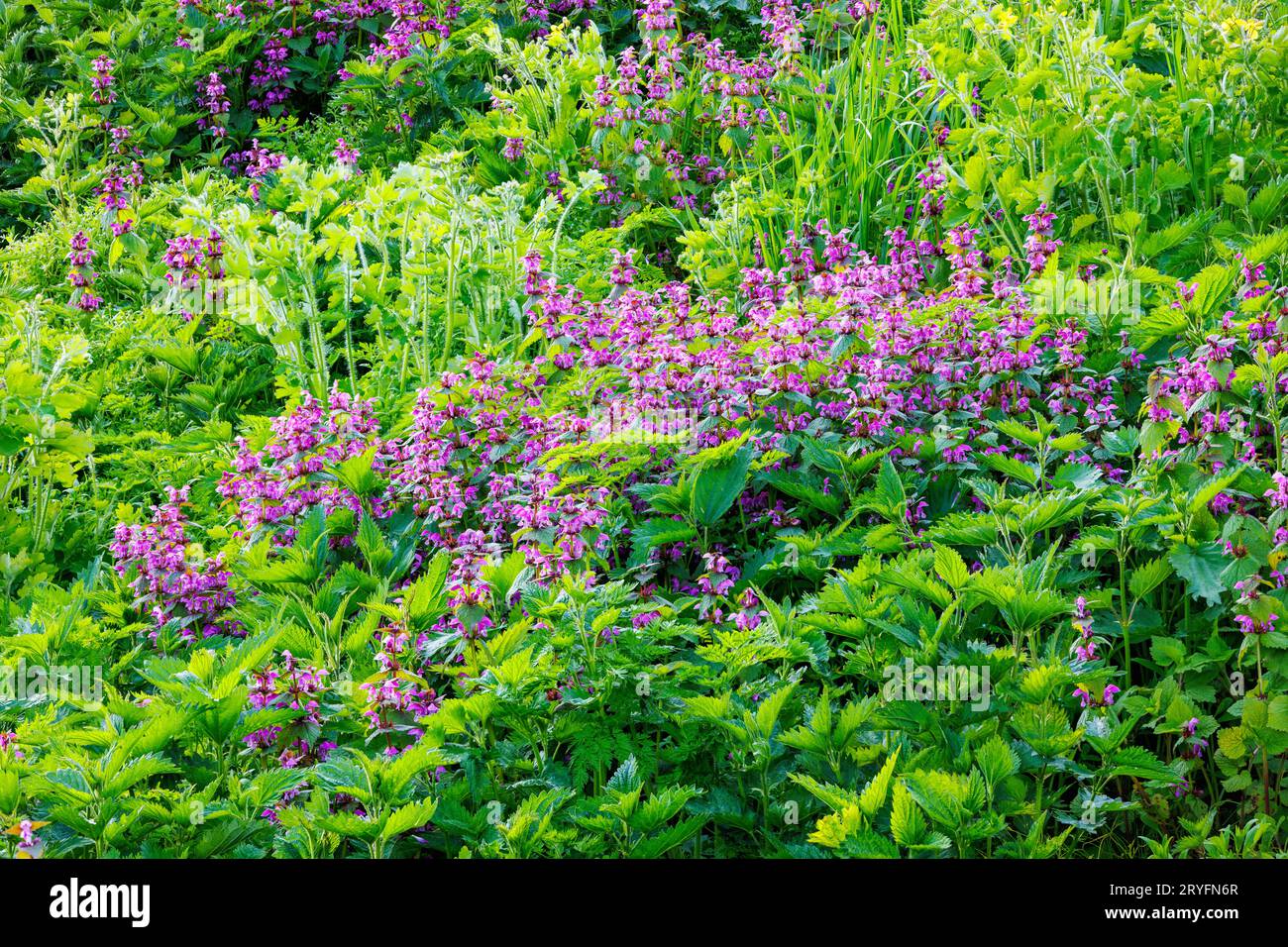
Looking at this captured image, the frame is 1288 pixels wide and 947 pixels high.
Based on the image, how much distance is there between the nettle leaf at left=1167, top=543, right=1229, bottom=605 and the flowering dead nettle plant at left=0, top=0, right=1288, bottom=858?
0.01 m

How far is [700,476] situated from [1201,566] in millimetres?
1221

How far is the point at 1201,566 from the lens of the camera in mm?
3035

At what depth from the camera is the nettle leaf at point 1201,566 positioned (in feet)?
9.81

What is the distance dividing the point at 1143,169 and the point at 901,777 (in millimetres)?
2920

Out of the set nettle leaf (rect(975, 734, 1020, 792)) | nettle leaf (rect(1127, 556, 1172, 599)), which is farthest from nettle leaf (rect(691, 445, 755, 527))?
nettle leaf (rect(975, 734, 1020, 792))

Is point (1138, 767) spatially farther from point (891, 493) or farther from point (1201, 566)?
point (891, 493)

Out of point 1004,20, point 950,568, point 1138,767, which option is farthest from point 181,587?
point 1004,20

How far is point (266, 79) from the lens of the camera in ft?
24.2

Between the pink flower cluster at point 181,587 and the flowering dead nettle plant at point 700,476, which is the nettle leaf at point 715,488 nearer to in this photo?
the flowering dead nettle plant at point 700,476

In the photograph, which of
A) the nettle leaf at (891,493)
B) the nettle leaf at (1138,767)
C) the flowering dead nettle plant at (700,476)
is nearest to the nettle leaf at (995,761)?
the flowering dead nettle plant at (700,476)

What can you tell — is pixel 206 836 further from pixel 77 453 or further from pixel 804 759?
pixel 77 453

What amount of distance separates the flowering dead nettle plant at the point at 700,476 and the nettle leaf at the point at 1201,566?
0.03 feet

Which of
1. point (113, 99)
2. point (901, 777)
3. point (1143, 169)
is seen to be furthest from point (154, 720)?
point (113, 99)

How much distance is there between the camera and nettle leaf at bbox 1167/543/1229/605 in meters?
2.99
